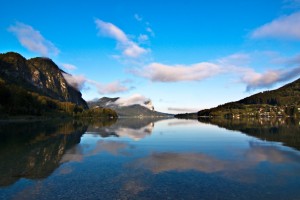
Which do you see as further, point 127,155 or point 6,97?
point 6,97

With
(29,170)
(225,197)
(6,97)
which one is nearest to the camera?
(225,197)

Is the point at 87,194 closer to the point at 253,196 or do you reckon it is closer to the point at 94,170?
the point at 94,170

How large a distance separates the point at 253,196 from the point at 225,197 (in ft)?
6.01

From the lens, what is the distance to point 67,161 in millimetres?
30656

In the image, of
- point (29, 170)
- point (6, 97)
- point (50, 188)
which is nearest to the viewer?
point (50, 188)

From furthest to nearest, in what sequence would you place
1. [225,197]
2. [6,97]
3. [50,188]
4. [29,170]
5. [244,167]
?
[6,97] → [244,167] → [29,170] → [50,188] → [225,197]

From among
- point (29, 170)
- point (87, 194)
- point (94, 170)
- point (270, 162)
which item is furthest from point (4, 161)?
point (270, 162)

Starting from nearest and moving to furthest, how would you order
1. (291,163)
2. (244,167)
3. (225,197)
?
(225,197)
(244,167)
(291,163)

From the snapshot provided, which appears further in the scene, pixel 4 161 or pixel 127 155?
pixel 127 155

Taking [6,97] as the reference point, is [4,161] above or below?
below

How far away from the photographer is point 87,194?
18.0 metres

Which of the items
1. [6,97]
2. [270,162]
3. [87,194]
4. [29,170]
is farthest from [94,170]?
[6,97]

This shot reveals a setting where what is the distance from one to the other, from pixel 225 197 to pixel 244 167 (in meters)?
11.2

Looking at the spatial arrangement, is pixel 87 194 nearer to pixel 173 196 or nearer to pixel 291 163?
pixel 173 196
